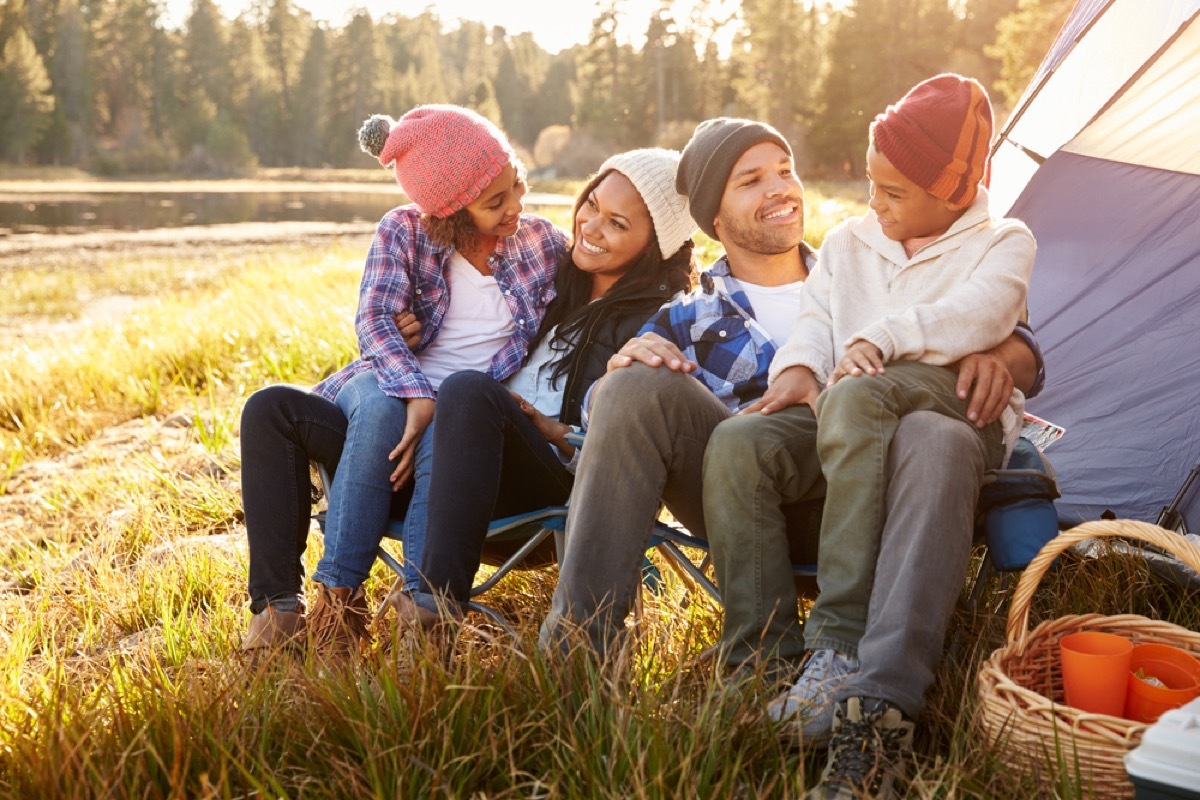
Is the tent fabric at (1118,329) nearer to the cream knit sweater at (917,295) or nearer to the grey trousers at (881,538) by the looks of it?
the cream knit sweater at (917,295)

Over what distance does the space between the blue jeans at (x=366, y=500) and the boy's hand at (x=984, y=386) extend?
1.05 m

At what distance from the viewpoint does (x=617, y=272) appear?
8.99 ft

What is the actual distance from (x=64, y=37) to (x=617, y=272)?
58961 mm

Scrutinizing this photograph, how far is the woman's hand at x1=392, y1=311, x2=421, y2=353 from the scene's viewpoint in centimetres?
265

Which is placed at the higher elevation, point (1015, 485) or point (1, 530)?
point (1015, 485)

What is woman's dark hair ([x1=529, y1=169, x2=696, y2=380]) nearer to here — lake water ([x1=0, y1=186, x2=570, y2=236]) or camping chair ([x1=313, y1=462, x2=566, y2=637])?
camping chair ([x1=313, y1=462, x2=566, y2=637])

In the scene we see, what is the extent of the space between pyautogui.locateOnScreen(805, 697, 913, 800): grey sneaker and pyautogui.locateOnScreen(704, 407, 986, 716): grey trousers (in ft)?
0.10

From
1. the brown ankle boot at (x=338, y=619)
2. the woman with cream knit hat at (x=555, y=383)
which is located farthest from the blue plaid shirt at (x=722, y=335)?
the brown ankle boot at (x=338, y=619)

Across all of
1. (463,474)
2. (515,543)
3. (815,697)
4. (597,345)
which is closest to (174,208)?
(597,345)

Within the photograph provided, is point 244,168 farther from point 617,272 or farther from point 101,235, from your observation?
point 617,272

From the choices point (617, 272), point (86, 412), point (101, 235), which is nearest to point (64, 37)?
point (101, 235)

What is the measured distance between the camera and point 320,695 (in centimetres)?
173

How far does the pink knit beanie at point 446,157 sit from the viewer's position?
8.61 feet

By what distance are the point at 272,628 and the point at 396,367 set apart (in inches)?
24.4
